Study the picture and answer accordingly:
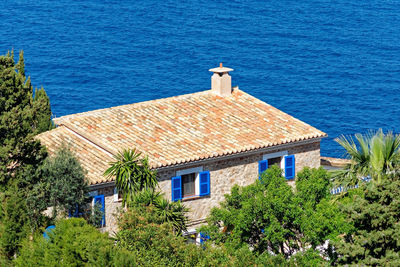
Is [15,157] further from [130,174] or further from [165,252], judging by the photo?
[165,252]

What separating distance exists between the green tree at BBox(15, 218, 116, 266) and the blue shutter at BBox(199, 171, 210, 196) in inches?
355

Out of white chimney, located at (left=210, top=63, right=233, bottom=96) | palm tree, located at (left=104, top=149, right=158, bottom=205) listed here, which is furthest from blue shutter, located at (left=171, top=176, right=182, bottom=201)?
white chimney, located at (left=210, top=63, right=233, bottom=96)

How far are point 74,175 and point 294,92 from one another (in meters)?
69.2

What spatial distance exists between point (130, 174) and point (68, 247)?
6.57 m

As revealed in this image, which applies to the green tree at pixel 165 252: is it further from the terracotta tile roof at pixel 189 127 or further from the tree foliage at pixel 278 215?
the terracotta tile roof at pixel 189 127

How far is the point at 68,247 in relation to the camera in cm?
3050

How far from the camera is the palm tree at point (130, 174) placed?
36281 millimetres

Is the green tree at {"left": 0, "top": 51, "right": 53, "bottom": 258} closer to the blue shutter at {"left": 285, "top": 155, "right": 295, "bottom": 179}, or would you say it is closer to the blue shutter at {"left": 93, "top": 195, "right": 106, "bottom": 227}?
the blue shutter at {"left": 93, "top": 195, "right": 106, "bottom": 227}

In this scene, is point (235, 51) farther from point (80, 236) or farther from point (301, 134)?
point (80, 236)

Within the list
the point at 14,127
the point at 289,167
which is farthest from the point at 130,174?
the point at 289,167

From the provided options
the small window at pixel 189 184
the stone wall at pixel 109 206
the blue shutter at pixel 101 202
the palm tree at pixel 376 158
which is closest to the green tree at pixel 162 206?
the stone wall at pixel 109 206

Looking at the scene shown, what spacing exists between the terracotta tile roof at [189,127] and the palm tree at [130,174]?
132 centimetres

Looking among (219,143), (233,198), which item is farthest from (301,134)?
(233,198)

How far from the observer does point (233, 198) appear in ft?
112
